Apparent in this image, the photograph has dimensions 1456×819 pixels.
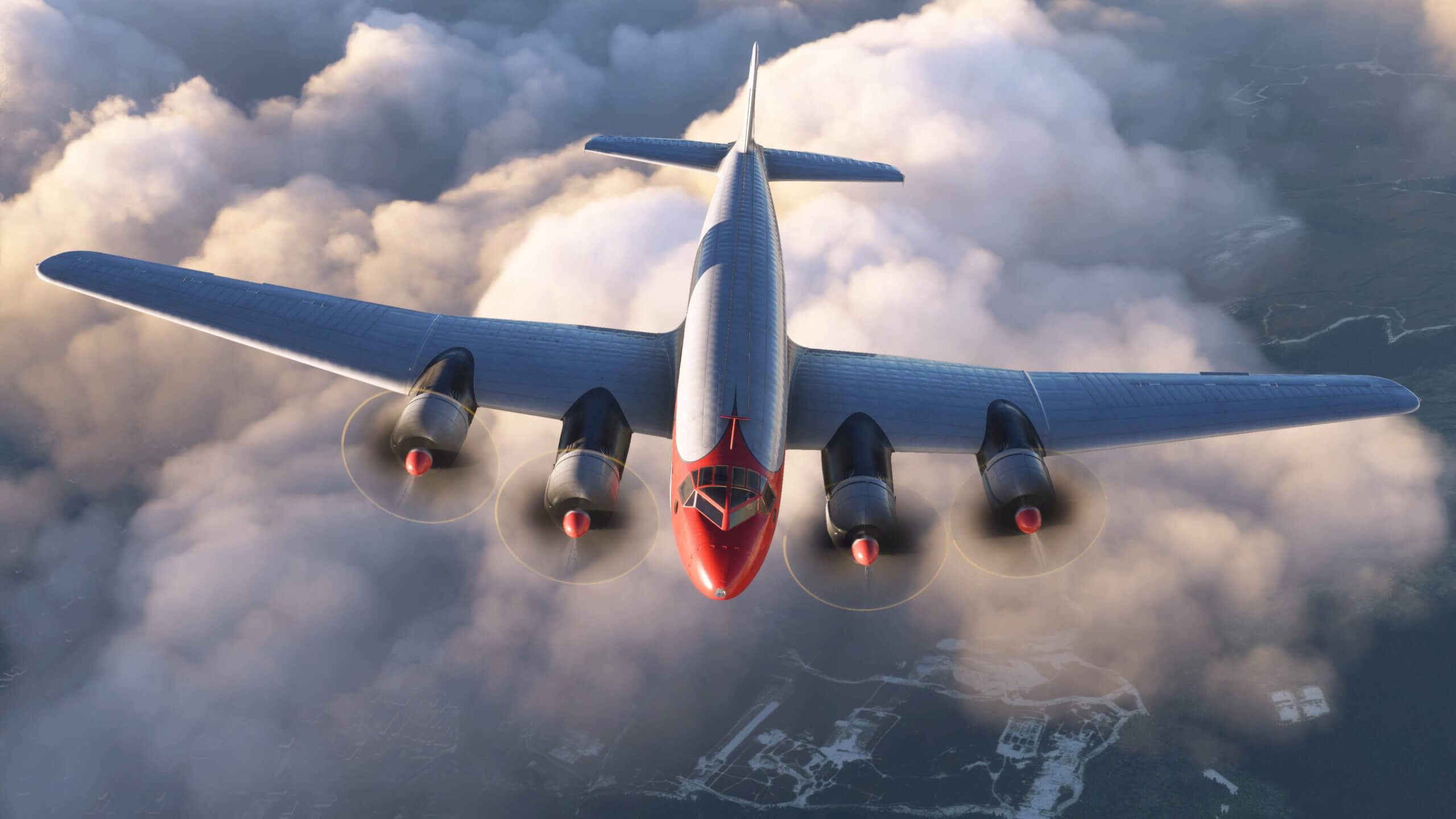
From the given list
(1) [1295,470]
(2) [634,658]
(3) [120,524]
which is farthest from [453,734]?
(1) [1295,470]

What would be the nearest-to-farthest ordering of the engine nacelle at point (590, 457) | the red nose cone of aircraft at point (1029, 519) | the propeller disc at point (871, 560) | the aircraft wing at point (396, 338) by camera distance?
the propeller disc at point (871, 560), the engine nacelle at point (590, 457), the red nose cone of aircraft at point (1029, 519), the aircraft wing at point (396, 338)

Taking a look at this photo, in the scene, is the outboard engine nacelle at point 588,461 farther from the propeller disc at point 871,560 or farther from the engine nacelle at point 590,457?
the propeller disc at point 871,560

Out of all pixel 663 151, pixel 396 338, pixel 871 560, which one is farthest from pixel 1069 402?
pixel 396 338

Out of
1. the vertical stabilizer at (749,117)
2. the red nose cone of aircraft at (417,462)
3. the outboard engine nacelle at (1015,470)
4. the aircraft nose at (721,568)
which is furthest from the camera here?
the vertical stabilizer at (749,117)

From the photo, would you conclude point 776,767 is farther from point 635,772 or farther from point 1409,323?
point 1409,323

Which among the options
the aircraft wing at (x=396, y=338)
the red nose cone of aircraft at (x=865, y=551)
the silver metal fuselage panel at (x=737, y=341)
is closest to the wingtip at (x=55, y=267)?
the aircraft wing at (x=396, y=338)

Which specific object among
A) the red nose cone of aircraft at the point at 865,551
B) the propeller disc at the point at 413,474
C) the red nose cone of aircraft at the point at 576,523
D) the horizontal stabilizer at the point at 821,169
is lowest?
the red nose cone of aircraft at the point at 865,551
